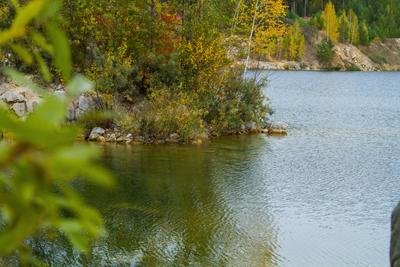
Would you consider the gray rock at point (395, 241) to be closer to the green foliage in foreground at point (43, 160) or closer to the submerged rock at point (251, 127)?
the green foliage in foreground at point (43, 160)

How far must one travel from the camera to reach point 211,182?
12.5 meters

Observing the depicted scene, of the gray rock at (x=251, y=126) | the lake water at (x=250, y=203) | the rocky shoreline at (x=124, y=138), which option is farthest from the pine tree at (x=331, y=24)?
the rocky shoreline at (x=124, y=138)

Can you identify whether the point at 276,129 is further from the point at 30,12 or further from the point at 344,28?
the point at 344,28

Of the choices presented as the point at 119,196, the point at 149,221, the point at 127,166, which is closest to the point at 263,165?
the point at 127,166

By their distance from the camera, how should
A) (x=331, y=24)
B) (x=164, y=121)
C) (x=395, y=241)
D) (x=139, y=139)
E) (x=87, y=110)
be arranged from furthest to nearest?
(x=331, y=24), (x=164, y=121), (x=139, y=139), (x=87, y=110), (x=395, y=241)

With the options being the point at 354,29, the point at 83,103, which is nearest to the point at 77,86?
the point at 83,103

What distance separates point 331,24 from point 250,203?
3021 inches

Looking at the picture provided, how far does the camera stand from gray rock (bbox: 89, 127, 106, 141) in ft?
55.1

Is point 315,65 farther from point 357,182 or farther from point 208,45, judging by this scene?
point 357,182

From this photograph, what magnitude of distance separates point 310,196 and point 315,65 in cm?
7163

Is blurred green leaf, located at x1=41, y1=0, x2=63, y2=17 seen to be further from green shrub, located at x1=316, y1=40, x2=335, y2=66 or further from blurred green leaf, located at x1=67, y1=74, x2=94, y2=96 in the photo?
green shrub, located at x1=316, y1=40, x2=335, y2=66

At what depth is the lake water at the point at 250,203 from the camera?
27.3 ft

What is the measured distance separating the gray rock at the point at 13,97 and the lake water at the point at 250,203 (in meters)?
3.18

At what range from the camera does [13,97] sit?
1733 cm
